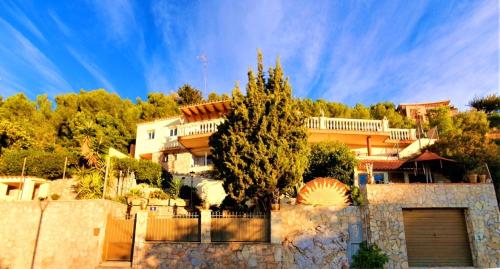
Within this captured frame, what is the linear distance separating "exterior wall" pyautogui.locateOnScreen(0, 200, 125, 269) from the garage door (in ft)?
39.6

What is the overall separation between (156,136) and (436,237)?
821 inches

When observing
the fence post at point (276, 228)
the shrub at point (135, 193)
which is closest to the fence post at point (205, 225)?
the fence post at point (276, 228)

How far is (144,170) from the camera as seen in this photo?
20719mm

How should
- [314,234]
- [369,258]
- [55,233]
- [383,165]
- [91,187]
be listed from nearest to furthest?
[369,258] → [314,234] → [55,233] → [91,187] → [383,165]

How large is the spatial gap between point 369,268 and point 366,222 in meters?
1.65

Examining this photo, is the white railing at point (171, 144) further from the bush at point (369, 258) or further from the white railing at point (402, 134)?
the bush at point (369, 258)

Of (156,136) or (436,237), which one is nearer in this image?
(436,237)

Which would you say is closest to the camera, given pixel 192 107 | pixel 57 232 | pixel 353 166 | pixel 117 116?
pixel 57 232

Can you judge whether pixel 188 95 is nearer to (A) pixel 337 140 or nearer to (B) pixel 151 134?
(B) pixel 151 134

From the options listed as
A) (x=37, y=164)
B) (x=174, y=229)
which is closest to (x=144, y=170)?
(x=37, y=164)

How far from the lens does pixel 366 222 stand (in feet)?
41.0

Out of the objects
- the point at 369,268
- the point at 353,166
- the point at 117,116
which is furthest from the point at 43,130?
the point at 369,268

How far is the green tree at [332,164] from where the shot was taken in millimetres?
16203

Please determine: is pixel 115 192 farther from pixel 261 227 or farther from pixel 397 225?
pixel 397 225
